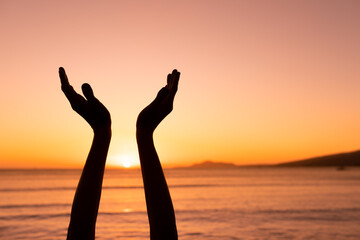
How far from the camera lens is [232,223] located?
14.3 m

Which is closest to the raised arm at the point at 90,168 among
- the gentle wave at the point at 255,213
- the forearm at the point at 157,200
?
the forearm at the point at 157,200

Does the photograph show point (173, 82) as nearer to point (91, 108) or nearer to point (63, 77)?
point (91, 108)

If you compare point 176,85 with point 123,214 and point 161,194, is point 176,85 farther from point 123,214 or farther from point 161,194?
point 123,214

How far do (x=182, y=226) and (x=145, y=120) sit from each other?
429 inches

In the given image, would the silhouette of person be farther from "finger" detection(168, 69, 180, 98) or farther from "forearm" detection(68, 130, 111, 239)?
"finger" detection(168, 69, 180, 98)

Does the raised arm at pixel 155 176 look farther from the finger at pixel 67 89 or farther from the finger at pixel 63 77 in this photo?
the finger at pixel 63 77

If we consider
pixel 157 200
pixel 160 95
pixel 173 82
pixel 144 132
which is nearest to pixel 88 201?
pixel 157 200

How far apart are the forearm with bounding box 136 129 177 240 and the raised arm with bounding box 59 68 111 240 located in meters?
0.38

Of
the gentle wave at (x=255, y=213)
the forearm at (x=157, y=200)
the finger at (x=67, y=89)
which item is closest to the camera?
the forearm at (x=157, y=200)

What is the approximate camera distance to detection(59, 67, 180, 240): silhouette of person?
3105mm

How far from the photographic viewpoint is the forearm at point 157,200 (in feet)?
10.1

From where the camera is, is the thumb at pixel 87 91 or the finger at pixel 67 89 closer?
the thumb at pixel 87 91

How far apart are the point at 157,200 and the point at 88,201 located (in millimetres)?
545

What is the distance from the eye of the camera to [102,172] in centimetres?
323
